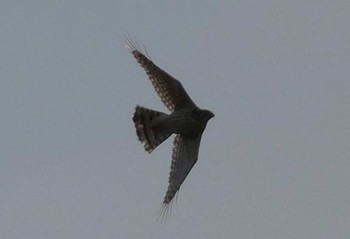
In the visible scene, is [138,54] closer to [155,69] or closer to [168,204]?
[155,69]

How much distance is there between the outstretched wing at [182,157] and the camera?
42094 mm

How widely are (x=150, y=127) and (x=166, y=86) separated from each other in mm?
956

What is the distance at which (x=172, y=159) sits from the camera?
42.3 m

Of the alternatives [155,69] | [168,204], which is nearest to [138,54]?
[155,69]

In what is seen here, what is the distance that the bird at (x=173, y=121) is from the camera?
42031 millimetres

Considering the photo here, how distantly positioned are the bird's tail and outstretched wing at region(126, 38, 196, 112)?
353 mm

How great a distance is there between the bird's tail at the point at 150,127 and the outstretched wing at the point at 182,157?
486 millimetres

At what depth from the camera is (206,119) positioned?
1665 inches

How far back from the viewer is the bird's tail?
42.3 meters

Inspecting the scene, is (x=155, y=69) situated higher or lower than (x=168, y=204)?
higher

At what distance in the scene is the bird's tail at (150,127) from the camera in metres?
42.3

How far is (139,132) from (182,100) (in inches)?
45.2

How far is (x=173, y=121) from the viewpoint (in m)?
42.2

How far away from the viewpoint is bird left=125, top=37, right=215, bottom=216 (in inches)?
1655
